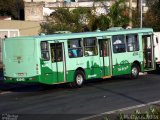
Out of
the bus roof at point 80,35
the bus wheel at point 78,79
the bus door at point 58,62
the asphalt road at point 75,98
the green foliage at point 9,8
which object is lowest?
the asphalt road at point 75,98

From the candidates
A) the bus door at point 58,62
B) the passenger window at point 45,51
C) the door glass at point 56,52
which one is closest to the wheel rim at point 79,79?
the bus door at point 58,62

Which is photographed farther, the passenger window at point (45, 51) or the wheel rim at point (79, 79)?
the wheel rim at point (79, 79)

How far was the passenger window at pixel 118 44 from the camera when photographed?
84.6 feet

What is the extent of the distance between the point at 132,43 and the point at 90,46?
10.5 ft

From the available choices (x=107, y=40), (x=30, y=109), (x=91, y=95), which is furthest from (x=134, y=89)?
(x=30, y=109)

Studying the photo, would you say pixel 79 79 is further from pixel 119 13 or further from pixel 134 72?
pixel 119 13

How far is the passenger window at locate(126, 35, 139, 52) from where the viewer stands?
87.5ft

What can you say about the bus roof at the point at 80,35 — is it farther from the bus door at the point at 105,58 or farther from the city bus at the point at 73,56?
the bus door at the point at 105,58

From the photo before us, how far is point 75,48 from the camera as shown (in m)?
23.8

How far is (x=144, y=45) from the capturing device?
28.1m

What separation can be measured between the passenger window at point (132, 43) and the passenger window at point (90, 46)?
8.12 feet

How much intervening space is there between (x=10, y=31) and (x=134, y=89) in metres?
23.8

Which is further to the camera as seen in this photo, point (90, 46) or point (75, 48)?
point (90, 46)

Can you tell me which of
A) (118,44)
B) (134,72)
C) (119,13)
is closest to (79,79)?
(118,44)
